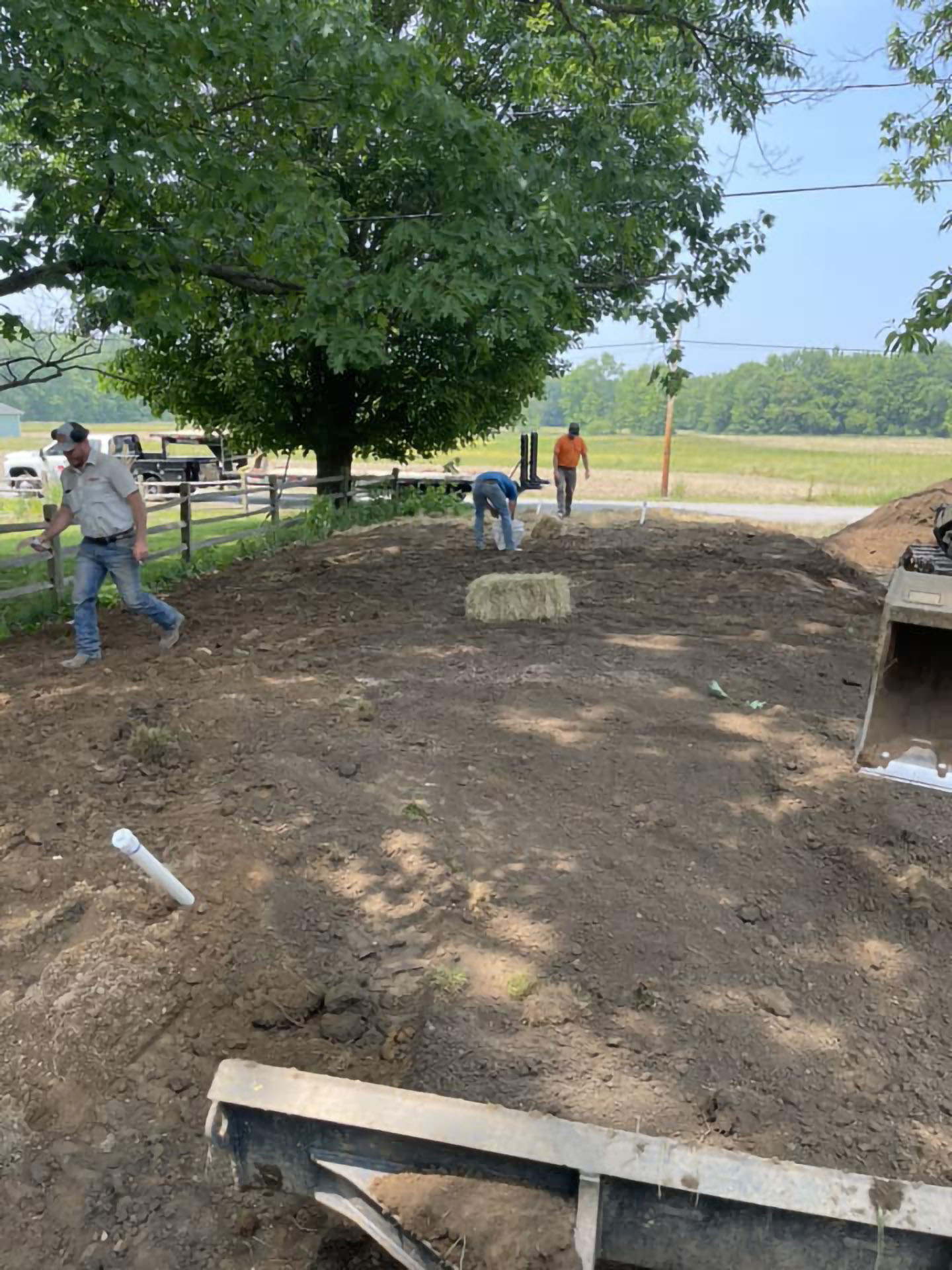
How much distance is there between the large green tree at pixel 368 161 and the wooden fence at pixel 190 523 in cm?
219

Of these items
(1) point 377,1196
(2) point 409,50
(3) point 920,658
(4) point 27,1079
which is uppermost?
(2) point 409,50

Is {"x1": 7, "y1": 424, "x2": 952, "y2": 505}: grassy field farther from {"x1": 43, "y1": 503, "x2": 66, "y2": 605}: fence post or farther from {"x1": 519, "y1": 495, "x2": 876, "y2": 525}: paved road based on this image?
{"x1": 43, "y1": 503, "x2": 66, "y2": 605}: fence post

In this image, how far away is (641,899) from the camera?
391 centimetres

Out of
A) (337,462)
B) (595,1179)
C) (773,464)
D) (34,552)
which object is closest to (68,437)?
(34,552)

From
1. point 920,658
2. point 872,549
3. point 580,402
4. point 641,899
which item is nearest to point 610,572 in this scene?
point 872,549

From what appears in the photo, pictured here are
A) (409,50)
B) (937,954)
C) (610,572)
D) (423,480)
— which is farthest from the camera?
(423,480)

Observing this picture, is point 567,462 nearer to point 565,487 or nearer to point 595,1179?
point 565,487

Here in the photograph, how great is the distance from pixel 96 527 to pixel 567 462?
A: 11.8 m

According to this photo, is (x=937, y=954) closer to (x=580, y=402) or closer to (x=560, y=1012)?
(x=560, y=1012)

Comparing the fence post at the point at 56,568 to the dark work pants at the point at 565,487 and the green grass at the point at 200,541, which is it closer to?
the green grass at the point at 200,541

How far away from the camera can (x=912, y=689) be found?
16.9 ft

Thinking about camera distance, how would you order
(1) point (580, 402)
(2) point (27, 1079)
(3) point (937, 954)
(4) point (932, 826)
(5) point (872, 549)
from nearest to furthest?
1. (2) point (27, 1079)
2. (3) point (937, 954)
3. (4) point (932, 826)
4. (5) point (872, 549)
5. (1) point (580, 402)

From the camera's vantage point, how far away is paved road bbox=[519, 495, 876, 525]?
22.5 m

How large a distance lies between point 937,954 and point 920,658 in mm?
1931
